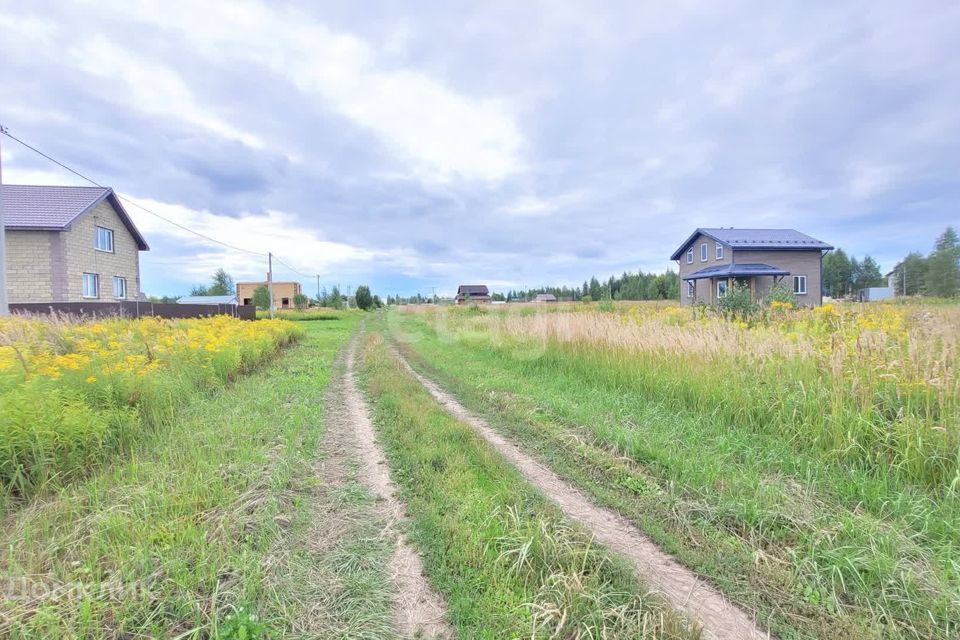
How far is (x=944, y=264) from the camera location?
38125 millimetres

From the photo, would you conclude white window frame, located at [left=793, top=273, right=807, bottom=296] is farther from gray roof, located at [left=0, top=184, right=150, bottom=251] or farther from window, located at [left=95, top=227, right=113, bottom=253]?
window, located at [left=95, top=227, right=113, bottom=253]

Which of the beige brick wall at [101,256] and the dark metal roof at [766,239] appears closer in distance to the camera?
the beige brick wall at [101,256]

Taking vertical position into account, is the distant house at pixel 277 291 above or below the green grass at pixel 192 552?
above

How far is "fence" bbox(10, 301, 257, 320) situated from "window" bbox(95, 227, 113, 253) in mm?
4314

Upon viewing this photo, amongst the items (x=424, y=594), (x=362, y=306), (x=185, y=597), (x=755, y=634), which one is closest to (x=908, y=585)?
(x=755, y=634)

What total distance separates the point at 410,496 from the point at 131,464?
255 centimetres

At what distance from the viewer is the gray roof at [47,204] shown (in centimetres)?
1881

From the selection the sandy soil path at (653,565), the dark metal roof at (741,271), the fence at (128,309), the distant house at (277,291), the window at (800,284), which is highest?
the distant house at (277,291)

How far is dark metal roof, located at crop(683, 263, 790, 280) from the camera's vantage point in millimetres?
24062

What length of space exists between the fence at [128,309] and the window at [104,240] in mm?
4314

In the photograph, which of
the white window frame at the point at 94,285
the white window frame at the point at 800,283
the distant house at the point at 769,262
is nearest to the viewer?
the white window frame at the point at 94,285

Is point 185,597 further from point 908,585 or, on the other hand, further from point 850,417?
point 850,417

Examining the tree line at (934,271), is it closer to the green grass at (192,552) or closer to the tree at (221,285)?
the green grass at (192,552)

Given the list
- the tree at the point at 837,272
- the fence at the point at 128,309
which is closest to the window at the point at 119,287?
the fence at the point at 128,309
